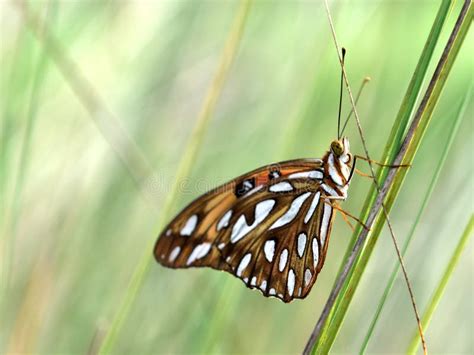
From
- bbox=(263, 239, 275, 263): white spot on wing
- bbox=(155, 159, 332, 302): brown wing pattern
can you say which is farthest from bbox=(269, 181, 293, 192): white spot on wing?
bbox=(263, 239, 275, 263): white spot on wing

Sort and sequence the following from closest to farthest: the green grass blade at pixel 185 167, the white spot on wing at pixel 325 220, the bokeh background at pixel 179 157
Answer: the green grass blade at pixel 185 167 < the white spot on wing at pixel 325 220 < the bokeh background at pixel 179 157

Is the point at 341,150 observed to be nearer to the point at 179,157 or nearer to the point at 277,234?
the point at 277,234

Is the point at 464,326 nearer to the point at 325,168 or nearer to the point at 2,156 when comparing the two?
the point at 325,168

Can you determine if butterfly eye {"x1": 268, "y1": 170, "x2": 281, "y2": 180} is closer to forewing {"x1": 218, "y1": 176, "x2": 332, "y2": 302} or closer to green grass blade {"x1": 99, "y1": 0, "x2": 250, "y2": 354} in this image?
forewing {"x1": 218, "y1": 176, "x2": 332, "y2": 302}

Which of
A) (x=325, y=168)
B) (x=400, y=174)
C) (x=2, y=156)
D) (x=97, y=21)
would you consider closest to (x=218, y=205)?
(x=325, y=168)

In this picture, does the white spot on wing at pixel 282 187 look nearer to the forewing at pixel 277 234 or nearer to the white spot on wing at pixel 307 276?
the forewing at pixel 277 234

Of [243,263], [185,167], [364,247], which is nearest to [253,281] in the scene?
[243,263]

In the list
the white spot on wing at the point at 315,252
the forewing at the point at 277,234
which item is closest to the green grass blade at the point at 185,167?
the forewing at the point at 277,234

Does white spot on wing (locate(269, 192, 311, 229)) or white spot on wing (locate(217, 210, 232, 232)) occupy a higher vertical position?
white spot on wing (locate(269, 192, 311, 229))
